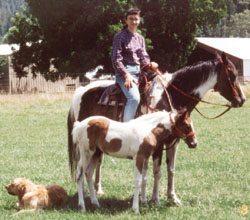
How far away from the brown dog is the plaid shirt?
6.81 ft

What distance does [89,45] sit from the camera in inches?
1318

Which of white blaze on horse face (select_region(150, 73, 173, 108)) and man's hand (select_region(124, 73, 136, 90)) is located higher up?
man's hand (select_region(124, 73, 136, 90))

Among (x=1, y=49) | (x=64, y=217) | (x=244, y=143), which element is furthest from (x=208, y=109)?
(x=1, y=49)

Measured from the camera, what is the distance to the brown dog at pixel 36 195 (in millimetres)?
5914

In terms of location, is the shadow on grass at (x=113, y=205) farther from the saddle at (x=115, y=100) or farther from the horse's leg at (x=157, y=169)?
the saddle at (x=115, y=100)

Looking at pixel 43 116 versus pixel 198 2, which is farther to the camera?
pixel 198 2

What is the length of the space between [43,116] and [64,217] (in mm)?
14681

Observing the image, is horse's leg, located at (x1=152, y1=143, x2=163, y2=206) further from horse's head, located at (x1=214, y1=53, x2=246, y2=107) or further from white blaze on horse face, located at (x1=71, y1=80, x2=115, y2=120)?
white blaze on horse face, located at (x1=71, y1=80, x2=115, y2=120)

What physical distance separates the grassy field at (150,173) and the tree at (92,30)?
601 inches

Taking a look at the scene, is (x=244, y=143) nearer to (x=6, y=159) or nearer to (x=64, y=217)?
(x=6, y=159)

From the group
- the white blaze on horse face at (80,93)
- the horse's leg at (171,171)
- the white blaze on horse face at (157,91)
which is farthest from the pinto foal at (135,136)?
the white blaze on horse face at (80,93)

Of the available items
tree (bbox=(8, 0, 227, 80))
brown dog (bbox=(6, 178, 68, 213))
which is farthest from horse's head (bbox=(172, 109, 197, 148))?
tree (bbox=(8, 0, 227, 80))

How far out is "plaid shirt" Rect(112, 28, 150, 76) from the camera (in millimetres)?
6609

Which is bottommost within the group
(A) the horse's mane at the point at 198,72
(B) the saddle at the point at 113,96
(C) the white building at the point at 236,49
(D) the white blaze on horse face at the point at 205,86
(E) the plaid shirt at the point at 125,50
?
(C) the white building at the point at 236,49
